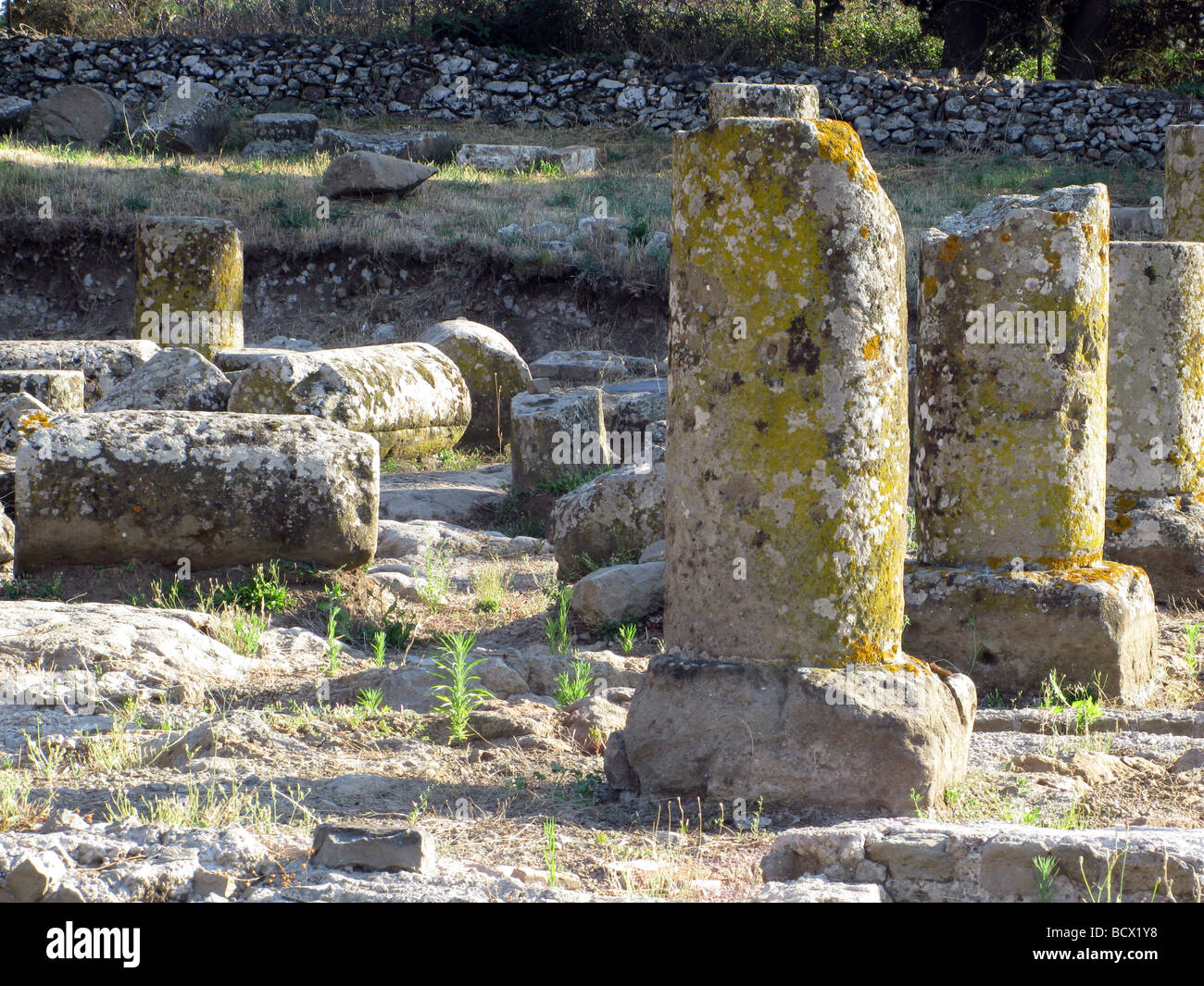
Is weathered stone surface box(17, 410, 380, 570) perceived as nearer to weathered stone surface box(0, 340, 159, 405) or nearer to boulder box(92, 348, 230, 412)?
boulder box(92, 348, 230, 412)

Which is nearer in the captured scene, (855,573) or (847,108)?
(855,573)

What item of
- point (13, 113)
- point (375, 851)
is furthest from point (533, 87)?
point (375, 851)

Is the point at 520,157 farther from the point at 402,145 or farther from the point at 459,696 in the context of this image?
the point at 459,696

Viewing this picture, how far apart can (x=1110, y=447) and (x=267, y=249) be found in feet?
41.8

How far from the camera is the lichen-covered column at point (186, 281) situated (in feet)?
40.7

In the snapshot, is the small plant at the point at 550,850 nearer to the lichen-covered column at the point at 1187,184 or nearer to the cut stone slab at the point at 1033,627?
the cut stone slab at the point at 1033,627

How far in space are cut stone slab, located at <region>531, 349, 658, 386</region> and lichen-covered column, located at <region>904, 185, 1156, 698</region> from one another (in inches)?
314

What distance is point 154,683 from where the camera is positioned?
5.20 meters

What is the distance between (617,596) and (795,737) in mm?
2735

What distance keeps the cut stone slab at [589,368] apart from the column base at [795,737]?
966 cm

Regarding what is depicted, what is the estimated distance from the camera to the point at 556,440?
9898mm

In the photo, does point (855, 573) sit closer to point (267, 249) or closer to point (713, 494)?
point (713, 494)

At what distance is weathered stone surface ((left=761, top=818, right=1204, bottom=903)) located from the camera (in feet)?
10.5
